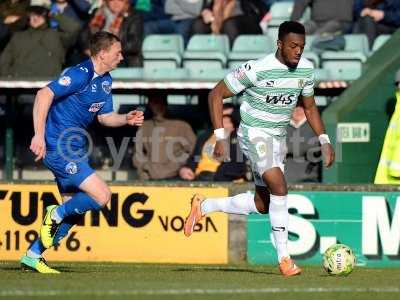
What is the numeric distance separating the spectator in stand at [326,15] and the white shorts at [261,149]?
5.97 m

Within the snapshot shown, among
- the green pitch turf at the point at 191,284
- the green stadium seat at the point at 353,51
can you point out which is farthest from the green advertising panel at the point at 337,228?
the green stadium seat at the point at 353,51

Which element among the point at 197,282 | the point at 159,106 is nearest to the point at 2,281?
the point at 197,282

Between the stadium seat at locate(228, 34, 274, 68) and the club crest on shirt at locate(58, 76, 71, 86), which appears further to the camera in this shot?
the stadium seat at locate(228, 34, 274, 68)

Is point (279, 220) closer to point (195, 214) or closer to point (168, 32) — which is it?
point (195, 214)

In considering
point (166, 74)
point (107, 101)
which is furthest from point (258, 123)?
point (166, 74)

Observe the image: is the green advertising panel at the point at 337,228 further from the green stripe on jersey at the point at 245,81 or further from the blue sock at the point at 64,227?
the blue sock at the point at 64,227

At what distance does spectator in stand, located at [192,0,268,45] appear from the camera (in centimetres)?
1711

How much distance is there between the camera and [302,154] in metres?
15.4

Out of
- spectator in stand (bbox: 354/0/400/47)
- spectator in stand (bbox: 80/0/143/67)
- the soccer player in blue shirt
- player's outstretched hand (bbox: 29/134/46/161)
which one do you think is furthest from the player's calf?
spectator in stand (bbox: 354/0/400/47)

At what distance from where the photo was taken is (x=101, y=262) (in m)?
13.7

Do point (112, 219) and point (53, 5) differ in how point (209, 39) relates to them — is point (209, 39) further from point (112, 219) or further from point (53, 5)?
point (112, 219)

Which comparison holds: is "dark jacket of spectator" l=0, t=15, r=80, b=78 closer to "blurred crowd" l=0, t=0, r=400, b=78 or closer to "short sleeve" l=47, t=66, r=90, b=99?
"blurred crowd" l=0, t=0, r=400, b=78

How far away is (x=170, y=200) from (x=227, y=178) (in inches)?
66.6

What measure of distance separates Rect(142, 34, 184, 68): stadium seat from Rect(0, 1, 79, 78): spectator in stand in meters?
1.10
